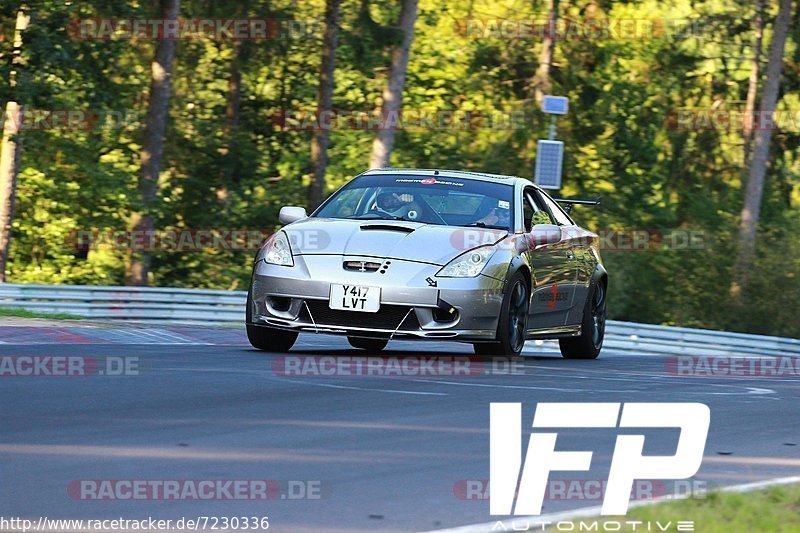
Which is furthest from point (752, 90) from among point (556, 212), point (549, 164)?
point (556, 212)

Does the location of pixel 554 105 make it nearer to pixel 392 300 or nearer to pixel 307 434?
pixel 392 300

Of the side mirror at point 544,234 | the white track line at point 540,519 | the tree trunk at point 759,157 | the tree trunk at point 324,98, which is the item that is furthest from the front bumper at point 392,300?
the tree trunk at point 759,157

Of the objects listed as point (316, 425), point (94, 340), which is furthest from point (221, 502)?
point (94, 340)

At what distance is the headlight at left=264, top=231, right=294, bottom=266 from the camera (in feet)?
37.3

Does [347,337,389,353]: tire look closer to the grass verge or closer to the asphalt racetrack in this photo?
the asphalt racetrack

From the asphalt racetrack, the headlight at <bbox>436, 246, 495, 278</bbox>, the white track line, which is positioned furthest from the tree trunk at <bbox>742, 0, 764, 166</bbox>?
the white track line

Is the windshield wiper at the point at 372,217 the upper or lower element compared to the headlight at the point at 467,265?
upper

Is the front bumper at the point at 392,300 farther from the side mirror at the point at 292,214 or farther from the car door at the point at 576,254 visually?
the car door at the point at 576,254

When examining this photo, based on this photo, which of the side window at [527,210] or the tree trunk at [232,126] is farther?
the tree trunk at [232,126]

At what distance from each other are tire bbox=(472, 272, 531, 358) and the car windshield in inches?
22.7

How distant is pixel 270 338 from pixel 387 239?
58.1 inches

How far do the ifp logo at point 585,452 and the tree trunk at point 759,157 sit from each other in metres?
27.0

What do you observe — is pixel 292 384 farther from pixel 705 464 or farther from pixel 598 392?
pixel 705 464

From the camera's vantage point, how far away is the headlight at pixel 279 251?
447 inches
